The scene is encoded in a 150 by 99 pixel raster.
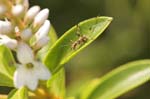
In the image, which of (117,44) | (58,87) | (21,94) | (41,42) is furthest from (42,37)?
(117,44)


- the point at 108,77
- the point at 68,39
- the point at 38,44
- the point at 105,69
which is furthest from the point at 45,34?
the point at 105,69

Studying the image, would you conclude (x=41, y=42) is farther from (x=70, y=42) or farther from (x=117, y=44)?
(x=117, y=44)

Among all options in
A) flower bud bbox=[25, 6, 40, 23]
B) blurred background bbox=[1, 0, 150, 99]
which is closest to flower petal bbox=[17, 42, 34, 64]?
flower bud bbox=[25, 6, 40, 23]

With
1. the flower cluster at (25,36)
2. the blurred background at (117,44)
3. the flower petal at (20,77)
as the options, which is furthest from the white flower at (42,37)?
the blurred background at (117,44)

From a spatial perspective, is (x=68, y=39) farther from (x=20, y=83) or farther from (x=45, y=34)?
(x=20, y=83)

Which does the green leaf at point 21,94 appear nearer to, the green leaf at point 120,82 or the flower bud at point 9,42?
the flower bud at point 9,42

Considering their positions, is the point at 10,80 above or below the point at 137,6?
below

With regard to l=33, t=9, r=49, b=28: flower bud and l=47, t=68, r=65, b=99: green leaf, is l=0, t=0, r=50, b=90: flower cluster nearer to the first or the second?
l=33, t=9, r=49, b=28: flower bud
